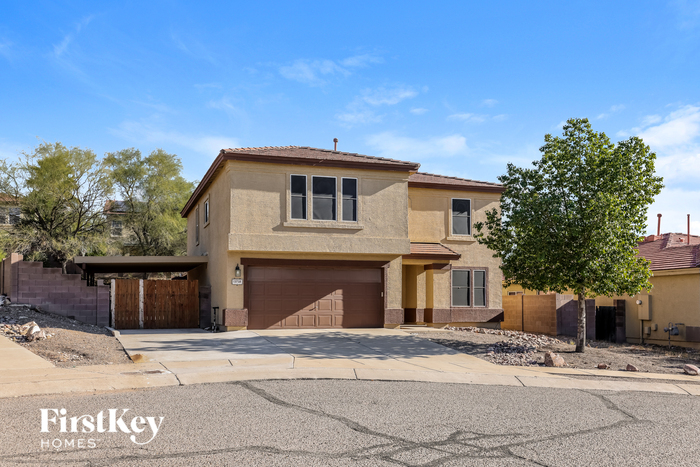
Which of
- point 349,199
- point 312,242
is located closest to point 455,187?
point 349,199

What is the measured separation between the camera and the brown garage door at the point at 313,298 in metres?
20.0

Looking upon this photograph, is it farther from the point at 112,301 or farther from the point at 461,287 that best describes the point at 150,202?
the point at 461,287

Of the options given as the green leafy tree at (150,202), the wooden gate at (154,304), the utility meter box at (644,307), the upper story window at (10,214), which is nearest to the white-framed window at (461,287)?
the utility meter box at (644,307)

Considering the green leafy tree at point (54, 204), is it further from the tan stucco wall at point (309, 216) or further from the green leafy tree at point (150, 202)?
the tan stucco wall at point (309, 216)

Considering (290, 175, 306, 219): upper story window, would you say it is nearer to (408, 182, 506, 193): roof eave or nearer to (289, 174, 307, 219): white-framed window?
(289, 174, 307, 219): white-framed window

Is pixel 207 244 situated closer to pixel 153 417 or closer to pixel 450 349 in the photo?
pixel 450 349

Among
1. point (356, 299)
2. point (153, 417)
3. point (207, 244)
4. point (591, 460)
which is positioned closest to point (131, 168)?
point (207, 244)

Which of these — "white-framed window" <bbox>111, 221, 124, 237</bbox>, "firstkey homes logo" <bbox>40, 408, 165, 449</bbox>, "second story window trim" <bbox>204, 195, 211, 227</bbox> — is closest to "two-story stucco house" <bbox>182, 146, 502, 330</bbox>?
"second story window trim" <bbox>204, 195, 211, 227</bbox>

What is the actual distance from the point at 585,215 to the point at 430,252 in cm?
777

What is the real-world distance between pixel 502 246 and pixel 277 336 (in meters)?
6.95

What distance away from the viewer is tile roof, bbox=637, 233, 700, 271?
22.0 meters

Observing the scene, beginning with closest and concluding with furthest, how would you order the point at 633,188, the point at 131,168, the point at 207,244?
the point at 633,188 < the point at 207,244 < the point at 131,168

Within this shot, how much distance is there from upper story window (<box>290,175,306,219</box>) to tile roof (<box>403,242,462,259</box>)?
4330 mm

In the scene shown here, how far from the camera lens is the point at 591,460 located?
19.9 feet
